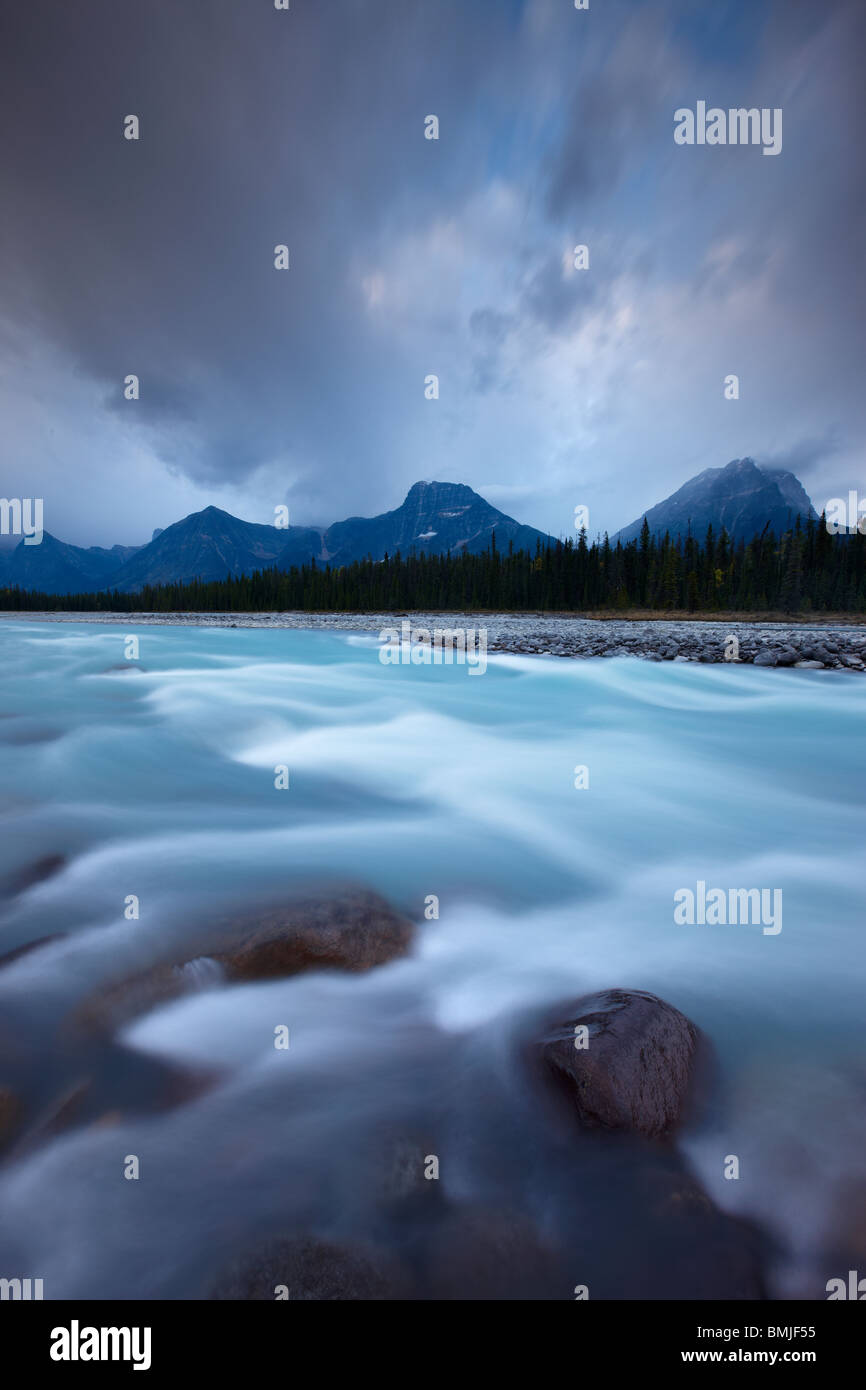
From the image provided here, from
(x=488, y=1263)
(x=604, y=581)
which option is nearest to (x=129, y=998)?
(x=488, y=1263)

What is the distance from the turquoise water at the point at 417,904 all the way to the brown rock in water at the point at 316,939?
4.3 inches

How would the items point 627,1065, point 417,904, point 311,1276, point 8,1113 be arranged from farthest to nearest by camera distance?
1. point 417,904
2. point 627,1065
3. point 8,1113
4. point 311,1276

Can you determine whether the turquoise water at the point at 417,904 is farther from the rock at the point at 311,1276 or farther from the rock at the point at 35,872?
the rock at the point at 311,1276

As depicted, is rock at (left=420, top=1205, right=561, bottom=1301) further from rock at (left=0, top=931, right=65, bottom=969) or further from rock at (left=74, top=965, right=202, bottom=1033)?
rock at (left=0, top=931, right=65, bottom=969)

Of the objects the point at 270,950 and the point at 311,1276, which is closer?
the point at 311,1276

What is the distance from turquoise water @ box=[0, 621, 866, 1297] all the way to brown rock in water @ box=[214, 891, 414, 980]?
0.36 ft
